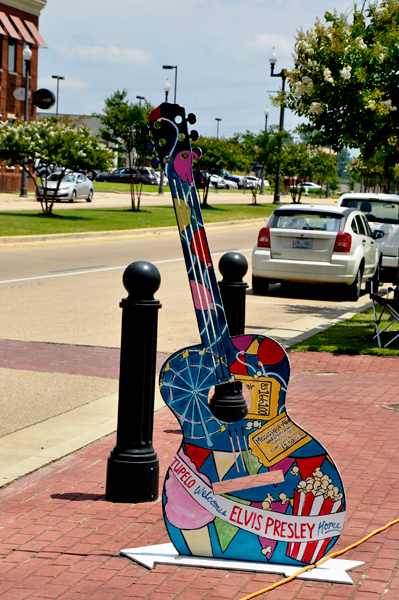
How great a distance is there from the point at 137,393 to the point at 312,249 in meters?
9.89

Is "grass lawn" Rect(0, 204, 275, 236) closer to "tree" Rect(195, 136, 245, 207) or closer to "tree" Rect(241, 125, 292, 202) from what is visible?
"tree" Rect(195, 136, 245, 207)

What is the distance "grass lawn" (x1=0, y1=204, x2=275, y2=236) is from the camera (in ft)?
77.4

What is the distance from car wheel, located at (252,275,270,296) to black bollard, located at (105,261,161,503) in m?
10.0

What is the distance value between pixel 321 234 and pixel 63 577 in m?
11.0

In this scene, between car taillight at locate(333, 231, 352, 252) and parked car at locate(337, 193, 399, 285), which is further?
parked car at locate(337, 193, 399, 285)

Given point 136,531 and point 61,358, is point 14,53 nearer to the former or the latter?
point 61,358

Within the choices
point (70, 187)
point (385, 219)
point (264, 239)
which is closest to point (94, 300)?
point (264, 239)

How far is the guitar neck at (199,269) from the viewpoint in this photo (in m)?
3.77

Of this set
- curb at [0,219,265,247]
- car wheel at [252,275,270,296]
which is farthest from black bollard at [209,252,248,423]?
curb at [0,219,265,247]

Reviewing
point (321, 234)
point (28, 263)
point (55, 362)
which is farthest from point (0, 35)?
point (55, 362)

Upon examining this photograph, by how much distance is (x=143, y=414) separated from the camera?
4.36 metres

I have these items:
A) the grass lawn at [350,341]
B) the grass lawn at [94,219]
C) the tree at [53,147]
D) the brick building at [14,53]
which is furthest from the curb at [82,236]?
the brick building at [14,53]

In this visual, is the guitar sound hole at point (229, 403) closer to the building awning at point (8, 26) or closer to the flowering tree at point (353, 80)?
the flowering tree at point (353, 80)

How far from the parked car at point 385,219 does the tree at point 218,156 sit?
2047 centimetres
